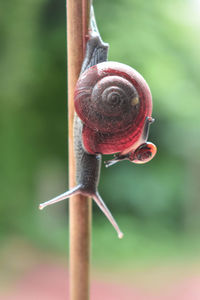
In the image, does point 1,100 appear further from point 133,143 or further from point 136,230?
point 133,143

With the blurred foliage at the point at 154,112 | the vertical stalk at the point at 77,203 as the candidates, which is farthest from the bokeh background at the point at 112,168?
the vertical stalk at the point at 77,203

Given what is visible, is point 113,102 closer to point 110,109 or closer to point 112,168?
point 110,109

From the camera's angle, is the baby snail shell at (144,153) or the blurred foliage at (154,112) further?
the blurred foliage at (154,112)

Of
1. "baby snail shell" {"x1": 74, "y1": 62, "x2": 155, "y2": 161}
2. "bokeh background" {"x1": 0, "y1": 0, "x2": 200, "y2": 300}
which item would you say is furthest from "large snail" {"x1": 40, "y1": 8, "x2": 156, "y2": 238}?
"bokeh background" {"x1": 0, "y1": 0, "x2": 200, "y2": 300}

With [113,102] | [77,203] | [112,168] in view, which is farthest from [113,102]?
[112,168]

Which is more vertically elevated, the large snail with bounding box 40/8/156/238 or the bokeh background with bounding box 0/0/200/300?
the large snail with bounding box 40/8/156/238

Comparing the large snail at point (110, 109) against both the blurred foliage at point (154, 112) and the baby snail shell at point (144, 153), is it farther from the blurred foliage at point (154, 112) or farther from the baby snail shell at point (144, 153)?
the blurred foliage at point (154, 112)

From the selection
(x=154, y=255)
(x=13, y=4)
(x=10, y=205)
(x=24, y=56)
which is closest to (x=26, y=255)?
(x=10, y=205)

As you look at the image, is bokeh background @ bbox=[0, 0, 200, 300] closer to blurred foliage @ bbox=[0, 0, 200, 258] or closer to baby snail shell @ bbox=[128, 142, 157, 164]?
blurred foliage @ bbox=[0, 0, 200, 258]
